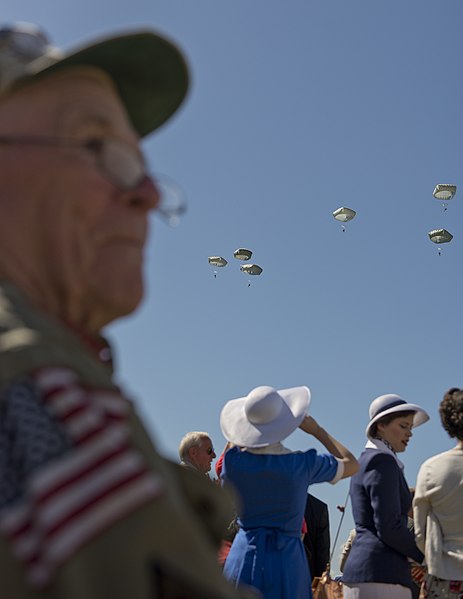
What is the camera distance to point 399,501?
14.6 ft

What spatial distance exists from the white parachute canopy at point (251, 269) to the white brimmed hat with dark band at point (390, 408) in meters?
35.3

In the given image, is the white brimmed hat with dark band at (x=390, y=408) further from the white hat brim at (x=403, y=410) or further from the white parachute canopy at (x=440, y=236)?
the white parachute canopy at (x=440, y=236)

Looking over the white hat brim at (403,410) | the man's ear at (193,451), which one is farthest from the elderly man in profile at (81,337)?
the man's ear at (193,451)

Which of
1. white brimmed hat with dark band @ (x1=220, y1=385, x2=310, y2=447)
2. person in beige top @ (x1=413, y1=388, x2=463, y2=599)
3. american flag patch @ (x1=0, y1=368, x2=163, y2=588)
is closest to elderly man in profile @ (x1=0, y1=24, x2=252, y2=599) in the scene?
american flag patch @ (x1=0, y1=368, x2=163, y2=588)

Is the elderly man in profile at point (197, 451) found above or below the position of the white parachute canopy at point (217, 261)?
below

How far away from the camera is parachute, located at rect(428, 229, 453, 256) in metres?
36.1

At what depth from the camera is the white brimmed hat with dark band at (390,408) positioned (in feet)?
15.6

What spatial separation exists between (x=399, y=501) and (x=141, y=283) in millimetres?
3558

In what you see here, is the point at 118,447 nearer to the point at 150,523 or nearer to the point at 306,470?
the point at 150,523

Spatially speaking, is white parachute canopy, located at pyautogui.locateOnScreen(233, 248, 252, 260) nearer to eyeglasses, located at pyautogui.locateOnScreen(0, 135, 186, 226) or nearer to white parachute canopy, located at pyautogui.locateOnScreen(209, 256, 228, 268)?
white parachute canopy, located at pyautogui.locateOnScreen(209, 256, 228, 268)

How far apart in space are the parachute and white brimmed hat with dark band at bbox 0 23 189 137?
1412 inches

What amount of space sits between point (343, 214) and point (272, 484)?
110ft

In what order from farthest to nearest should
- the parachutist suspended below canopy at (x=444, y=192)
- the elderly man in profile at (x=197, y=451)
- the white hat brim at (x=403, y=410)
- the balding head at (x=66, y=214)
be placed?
1. the parachutist suspended below canopy at (x=444, y=192)
2. the elderly man in profile at (x=197, y=451)
3. the white hat brim at (x=403, y=410)
4. the balding head at (x=66, y=214)

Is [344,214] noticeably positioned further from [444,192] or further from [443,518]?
[443,518]
